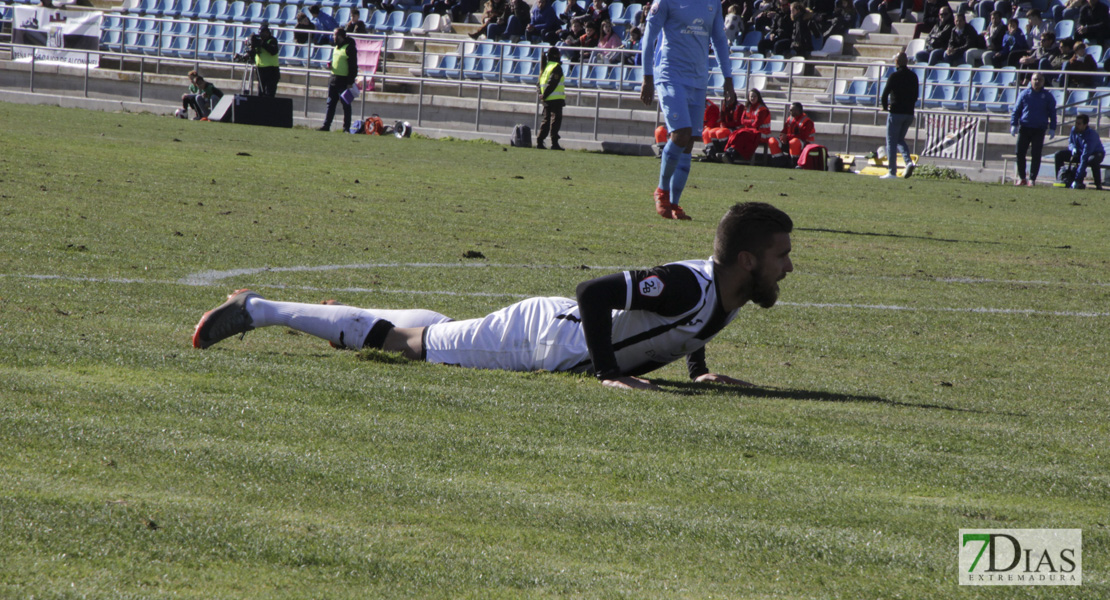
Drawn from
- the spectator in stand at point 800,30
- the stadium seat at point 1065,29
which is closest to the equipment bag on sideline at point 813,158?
the spectator in stand at point 800,30

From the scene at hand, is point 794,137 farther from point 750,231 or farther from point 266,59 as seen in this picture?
point 750,231

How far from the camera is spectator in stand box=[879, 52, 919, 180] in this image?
21.4m

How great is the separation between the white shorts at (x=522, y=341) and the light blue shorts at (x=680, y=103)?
22.2ft

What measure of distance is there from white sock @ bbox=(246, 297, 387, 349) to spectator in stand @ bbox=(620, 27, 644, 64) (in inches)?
931

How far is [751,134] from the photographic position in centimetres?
2336

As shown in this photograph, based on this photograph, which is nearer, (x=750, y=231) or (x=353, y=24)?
(x=750, y=231)

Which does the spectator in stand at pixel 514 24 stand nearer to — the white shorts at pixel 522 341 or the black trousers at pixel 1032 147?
the black trousers at pixel 1032 147

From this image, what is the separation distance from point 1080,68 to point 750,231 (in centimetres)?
2184

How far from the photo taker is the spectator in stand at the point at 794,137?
23.7 metres

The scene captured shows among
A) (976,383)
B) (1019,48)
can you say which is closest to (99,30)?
(1019,48)

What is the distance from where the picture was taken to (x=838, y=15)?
3020 cm

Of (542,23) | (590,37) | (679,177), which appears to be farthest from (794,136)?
(679,177)

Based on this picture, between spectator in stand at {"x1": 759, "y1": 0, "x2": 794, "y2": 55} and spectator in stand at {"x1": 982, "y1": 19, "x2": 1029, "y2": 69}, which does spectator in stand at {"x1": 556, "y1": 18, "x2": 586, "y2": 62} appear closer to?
spectator in stand at {"x1": 759, "y1": 0, "x2": 794, "y2": 55}

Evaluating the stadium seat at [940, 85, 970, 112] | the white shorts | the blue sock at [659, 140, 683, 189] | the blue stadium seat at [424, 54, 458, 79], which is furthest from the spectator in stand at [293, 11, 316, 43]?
the white shorts
